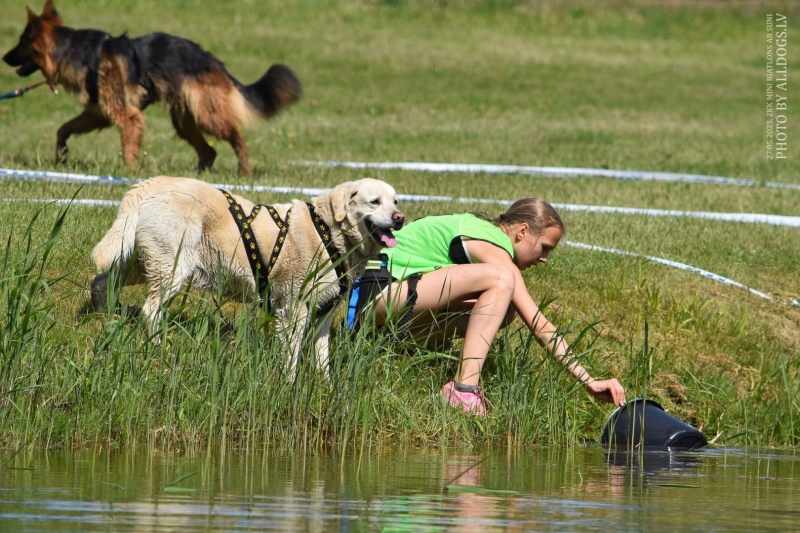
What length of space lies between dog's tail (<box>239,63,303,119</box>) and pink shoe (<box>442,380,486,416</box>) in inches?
284

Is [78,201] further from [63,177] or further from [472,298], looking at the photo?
[472,298]

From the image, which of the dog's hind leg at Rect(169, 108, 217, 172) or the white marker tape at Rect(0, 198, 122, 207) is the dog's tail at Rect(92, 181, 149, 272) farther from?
the dog's hind leg at Rect(169, 108, 217, 172)

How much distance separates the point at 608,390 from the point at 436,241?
1292 millimetres

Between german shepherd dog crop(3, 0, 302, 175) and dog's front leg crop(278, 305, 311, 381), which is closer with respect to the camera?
dog's front leg crop(278, 305, 311, 381)

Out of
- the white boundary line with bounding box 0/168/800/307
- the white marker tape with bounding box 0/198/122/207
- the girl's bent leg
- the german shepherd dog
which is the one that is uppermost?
the german shepherd dog

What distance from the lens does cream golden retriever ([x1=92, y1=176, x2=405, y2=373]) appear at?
628 centimetres

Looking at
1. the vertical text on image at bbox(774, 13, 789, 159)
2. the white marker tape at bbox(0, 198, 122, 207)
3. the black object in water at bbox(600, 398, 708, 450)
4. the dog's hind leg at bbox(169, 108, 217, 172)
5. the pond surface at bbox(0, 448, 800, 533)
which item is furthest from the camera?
the vertical text on image at bbox(774, 13, 789, 159)

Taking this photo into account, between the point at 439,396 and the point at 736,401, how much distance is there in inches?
81.2

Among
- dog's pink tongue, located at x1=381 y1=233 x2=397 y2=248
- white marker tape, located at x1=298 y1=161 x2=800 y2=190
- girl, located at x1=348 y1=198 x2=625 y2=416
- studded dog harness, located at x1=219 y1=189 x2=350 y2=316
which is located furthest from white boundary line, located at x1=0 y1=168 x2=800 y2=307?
girl, located at x1=348 y1=198 x2=625 y2=416

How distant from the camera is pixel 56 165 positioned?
456 inches

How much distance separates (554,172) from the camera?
1410cm

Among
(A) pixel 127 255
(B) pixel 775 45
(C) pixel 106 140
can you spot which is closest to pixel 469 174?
(C) pixel 106 140

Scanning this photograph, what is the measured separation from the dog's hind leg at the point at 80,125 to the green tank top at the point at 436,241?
6709mm

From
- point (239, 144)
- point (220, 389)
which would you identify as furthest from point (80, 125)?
point (220, 389)
